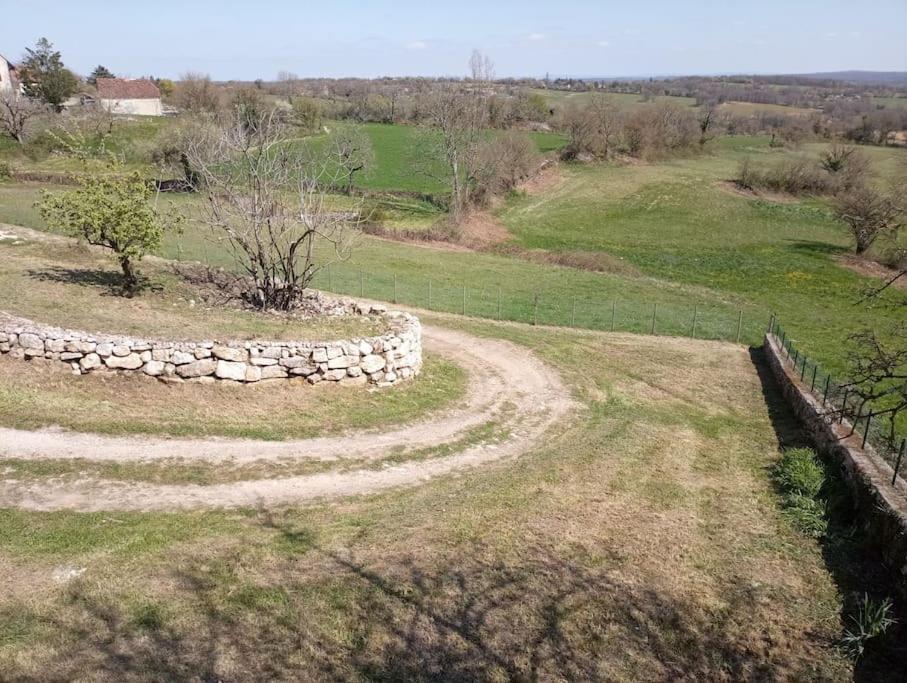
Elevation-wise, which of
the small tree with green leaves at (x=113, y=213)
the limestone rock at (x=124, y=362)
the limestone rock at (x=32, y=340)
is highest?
the small tree with green leaves at (x=113, y=213)

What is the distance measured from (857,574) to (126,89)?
103 m

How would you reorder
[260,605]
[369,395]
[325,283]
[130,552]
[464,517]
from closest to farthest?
[260,605] < [130,552] < [464,517] < [369,395] < [325,283]

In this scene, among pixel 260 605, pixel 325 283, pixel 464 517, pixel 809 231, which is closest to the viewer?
pixel 260 605

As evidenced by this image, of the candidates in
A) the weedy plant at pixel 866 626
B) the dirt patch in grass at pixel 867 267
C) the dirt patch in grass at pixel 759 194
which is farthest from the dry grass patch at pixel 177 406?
the dirt patch in grass at pixel 759 194

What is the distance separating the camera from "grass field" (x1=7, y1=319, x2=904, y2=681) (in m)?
7.79

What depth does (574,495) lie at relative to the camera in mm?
12883

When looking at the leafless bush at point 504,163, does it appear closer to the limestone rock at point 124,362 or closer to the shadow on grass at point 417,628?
the limestone rock at point 124,362

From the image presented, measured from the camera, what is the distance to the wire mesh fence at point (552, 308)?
2933cm

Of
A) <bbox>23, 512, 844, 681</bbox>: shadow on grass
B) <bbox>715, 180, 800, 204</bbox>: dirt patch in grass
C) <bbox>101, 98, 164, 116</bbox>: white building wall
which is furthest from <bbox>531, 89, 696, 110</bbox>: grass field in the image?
<bbox>23, 512, 844, 681</bbox>: shadow on grass

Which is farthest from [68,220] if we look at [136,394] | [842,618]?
[842,618]

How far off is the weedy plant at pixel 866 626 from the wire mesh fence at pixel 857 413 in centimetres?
229

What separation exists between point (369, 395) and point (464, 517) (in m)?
6.25

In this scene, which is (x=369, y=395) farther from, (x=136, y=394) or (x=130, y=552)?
(x=130, y=552)

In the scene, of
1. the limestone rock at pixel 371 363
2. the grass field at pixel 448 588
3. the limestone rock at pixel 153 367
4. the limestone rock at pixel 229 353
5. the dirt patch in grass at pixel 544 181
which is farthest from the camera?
the dirt patch in grass at pixel 544 181
